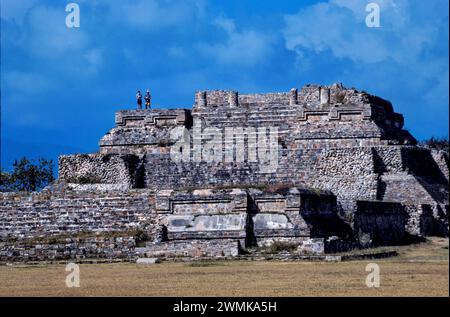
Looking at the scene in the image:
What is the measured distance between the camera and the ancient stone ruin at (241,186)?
3144 centimetres

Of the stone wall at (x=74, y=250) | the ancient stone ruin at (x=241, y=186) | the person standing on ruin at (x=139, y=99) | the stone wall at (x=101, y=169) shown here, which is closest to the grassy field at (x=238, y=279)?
the stone wall at (x=74, y=250)

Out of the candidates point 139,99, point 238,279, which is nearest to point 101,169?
point 139,99

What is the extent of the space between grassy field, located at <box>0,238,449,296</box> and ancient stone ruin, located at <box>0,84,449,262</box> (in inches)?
111

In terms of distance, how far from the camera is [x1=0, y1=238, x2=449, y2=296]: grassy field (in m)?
20.7

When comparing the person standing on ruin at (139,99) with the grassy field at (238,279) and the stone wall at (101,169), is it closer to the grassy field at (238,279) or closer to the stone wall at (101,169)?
the stone wall at (101,169)

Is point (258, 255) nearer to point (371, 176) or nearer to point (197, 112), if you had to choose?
point (371, 176)

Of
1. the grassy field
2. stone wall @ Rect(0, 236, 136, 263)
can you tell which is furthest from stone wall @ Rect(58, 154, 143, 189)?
the grassy field

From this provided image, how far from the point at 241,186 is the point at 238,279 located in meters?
11.6

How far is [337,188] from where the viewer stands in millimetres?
39156

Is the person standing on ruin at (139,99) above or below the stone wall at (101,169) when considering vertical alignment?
above

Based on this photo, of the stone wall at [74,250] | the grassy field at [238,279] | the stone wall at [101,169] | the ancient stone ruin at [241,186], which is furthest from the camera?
the stone wall at [101,169]

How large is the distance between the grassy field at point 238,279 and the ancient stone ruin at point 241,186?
282 cm

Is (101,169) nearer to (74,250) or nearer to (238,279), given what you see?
(74,250)

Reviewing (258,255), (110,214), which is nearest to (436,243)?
(258,255)
